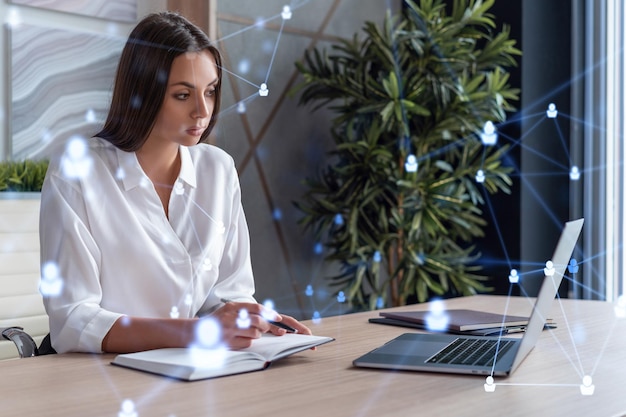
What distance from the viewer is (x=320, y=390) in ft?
3.76

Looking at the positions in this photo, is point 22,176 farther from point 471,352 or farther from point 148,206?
point 471,352

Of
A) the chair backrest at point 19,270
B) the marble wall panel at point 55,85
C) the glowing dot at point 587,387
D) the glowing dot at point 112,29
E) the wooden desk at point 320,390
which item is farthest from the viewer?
the glowing dot at point 112,29

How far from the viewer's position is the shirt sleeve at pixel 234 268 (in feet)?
6.08

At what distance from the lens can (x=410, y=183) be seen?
3328 mm

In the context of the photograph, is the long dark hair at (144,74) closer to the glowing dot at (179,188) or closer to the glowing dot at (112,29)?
the glowing dot at (179,188)

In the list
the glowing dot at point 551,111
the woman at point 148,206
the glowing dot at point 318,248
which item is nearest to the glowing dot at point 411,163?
the glowing dot at point 318,248

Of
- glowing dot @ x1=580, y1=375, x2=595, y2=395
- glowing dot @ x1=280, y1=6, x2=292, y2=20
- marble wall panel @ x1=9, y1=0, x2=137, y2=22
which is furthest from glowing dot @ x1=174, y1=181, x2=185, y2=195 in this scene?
glowing dot @ x1=280, y1=6, x2=292, y2=20

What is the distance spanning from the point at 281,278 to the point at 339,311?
1.02ft

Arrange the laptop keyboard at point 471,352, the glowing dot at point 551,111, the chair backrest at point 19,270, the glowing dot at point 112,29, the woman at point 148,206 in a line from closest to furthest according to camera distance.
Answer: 1. the laptop keyboard at point 471,352
2. the woman at point 148,206
3. the chair backrest at point 19,270
4. the glowing dot at point 112,29
5. the glowing dot at point 551,111

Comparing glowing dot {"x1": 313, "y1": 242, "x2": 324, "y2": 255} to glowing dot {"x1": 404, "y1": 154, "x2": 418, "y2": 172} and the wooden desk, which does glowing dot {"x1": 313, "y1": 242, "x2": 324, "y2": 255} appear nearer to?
glowing dot {"x1": 404, "y1": 154, "x2": 418, "y2": 172}

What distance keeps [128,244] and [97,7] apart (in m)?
1.57

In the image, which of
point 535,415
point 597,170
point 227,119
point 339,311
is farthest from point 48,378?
point 597,170

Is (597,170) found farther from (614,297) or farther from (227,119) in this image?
(227,119)

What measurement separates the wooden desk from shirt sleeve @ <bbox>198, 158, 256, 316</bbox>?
16.7 inches
